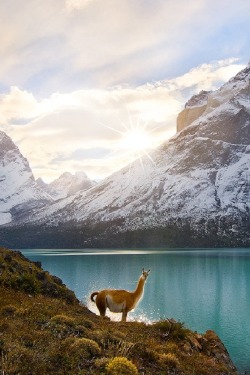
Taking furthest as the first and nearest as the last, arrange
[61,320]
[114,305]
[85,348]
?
[114,305] → [61,320] → [85,348]

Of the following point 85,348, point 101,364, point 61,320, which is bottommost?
point 101,364

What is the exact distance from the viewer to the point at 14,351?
541 inches

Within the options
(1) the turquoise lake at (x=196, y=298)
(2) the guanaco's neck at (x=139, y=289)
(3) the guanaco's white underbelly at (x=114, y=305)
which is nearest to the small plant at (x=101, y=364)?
(3) the guanaco's white underbelly at (x=114, y=305)

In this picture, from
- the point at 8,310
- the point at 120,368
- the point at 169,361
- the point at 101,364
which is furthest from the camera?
the point at 8,310

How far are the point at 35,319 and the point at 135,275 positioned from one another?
86697 millimetres

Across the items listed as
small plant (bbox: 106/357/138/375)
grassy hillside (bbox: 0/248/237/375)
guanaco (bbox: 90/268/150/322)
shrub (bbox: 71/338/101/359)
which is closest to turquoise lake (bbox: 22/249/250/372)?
grassy hillside (bbox: 0/248/237/375)

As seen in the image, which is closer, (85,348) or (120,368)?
(120,368)

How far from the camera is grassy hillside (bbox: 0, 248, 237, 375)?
541 inches

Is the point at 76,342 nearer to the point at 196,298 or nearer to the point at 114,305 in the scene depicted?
the point at 114,305

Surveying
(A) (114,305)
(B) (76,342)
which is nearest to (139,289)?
(A) (114,305)

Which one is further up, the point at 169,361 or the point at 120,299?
the point at 120,299

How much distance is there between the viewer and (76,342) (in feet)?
52.1

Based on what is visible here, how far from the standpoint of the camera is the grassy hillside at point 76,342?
1374 cm

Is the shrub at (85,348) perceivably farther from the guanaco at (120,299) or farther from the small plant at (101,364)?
the guanaco at (120,299)
